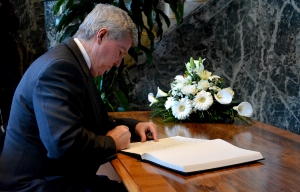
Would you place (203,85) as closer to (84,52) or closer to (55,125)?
(84,52)

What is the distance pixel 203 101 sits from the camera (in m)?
1.79

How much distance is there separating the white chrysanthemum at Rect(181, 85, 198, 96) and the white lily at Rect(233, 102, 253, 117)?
0.22 metres

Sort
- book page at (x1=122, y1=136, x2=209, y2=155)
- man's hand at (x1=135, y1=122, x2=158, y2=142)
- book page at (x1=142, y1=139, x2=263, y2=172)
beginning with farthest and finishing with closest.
Result: man's hand at (x1=135, y1=122, x2=158, y2=142)
book page at (x1=122, y1=136, x2=209, y2=155)
book page at (x1=142, y1=139, x2=263, y2=172)

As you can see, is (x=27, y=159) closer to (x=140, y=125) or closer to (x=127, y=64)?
(x=140, y=125)

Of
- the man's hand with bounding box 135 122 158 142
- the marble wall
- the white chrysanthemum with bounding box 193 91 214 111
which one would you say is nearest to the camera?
the man's hand with bounding box 135 122 158 142

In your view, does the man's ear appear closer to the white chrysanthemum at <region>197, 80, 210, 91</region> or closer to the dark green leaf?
the white chrysanthemum at <region>197, 80, 210, 91</region>

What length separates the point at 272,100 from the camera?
2.71m

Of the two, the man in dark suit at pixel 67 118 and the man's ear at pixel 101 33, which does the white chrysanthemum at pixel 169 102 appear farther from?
the man's ear at pixel 101 33

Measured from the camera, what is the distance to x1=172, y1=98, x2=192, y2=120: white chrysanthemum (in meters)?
1.78

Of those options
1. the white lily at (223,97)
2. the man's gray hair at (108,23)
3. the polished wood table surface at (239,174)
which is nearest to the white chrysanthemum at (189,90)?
the white lily at (223,97)

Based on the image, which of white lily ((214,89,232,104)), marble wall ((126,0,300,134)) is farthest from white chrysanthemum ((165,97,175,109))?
marble wall ((126,0,300,134))

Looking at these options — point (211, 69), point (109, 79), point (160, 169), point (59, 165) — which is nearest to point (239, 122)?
point (160, 169)

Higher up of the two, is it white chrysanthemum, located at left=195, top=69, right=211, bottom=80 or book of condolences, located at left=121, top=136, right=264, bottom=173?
white chrysanthemum, located at left=195, top=69, right=211, bottom=80

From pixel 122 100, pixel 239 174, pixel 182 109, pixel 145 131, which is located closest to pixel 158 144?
pixel 145 131
